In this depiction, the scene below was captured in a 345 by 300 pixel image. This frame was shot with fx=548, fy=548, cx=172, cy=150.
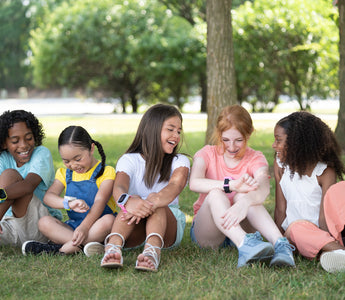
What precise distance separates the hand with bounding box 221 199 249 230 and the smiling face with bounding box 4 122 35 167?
5.13 feet

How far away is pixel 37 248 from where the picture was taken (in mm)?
3762

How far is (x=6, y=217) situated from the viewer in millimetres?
3945

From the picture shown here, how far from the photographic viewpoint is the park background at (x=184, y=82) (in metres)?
3.08

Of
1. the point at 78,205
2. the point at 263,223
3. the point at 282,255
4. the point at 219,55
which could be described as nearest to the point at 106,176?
the point at 78,205

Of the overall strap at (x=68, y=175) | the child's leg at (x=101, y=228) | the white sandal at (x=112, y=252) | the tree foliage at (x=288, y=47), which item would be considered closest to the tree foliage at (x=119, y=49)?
the tree foliage at (x=288, y=47)

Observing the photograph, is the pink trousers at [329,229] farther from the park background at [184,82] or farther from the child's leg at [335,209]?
the park background at [184,82]

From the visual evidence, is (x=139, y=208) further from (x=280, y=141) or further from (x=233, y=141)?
(x=280, y=141)

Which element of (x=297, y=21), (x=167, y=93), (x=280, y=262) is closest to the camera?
(x=280, y=262)

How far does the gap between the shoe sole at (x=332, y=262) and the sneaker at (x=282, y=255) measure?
0.18 metres

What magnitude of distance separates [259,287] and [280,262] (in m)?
0.33

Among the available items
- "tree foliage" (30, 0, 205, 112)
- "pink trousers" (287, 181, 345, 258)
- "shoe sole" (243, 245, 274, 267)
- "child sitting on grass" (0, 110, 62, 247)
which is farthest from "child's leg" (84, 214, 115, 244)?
"tree foliage" (30, 0, 205, 112)

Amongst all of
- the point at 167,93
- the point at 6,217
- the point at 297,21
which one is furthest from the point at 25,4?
the point at 6,217

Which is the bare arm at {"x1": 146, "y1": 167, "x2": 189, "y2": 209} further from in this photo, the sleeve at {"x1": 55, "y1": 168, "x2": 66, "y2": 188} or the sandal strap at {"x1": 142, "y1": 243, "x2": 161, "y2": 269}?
the sleeve at {"x1": 55, "y1": 168, "x2": 66, "y2": 188}

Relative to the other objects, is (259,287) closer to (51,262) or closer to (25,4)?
(51,262)
